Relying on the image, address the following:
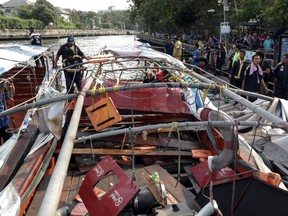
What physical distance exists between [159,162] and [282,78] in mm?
6444

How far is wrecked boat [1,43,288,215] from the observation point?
398 centimetres

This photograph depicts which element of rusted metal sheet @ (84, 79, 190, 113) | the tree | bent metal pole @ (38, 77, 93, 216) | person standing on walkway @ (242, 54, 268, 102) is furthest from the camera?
the tree

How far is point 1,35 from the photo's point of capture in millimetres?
71875

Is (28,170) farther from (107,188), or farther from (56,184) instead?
(56,184)

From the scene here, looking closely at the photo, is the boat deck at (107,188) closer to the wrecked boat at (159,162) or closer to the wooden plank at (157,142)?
the wrecked boat at (159,162)

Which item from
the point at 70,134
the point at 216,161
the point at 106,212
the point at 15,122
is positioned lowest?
the point at 15,122

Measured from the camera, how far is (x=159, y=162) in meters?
6.44

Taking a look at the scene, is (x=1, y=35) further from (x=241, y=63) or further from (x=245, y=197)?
(x=245, y=197)

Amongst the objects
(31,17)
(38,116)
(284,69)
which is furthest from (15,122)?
(31,17)

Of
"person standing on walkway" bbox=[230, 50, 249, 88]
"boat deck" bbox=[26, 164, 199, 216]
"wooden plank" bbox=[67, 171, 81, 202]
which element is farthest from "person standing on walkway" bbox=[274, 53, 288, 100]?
"wooden plank" bbox=[67, 171, 81, 202]

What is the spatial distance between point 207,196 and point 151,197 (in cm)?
78

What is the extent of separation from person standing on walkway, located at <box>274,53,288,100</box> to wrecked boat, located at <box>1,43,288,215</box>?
3964 millimetres

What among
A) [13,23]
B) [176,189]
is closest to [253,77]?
[176,189]

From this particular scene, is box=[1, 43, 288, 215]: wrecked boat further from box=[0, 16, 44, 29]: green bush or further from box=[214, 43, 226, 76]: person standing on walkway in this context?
box=[0, 16, 44, 29]: green bush
